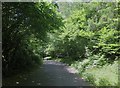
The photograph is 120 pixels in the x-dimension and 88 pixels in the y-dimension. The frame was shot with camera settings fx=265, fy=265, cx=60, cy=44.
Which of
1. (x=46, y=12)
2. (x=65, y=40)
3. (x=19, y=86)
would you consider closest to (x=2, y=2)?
(x=46, y=12)

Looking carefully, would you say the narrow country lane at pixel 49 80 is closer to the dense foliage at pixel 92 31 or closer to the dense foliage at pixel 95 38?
the dense foliage at pixel 95 38

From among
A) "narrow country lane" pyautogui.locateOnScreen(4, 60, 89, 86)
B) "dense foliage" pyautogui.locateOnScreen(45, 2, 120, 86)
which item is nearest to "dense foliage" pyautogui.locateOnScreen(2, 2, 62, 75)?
"narrow country lane" pyautogui.locateOnScreen(4, 60, 89, 86)

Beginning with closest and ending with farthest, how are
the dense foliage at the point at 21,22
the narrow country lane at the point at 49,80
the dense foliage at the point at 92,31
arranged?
the dense foliage at the point at 92,31 → the dense foliage at the point at 21,22 → the narrow country lane at the point at 49,80

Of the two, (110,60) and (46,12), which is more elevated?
(46,12)

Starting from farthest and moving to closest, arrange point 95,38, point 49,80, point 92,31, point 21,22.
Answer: point 92,31 < point 95,38 < point 21,22 < point 49,80

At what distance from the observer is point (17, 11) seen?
14.5 meters

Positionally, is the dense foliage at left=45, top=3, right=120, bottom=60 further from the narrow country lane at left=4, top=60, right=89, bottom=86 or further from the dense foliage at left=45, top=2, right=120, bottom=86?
the narrow country lane at left=4, top=60, right=89, bottom=86

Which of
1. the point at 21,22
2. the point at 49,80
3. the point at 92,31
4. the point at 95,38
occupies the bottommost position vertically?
the point at 49,80

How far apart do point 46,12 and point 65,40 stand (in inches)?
842

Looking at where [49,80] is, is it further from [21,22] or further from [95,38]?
[95,38]

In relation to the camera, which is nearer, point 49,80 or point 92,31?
point 49,80

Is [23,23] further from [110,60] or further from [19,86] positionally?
[110,60]

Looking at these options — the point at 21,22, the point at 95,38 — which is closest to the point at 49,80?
the point at 21,22

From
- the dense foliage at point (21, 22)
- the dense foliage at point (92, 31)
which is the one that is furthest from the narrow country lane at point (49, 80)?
the dense foliage at point (92, 31)
